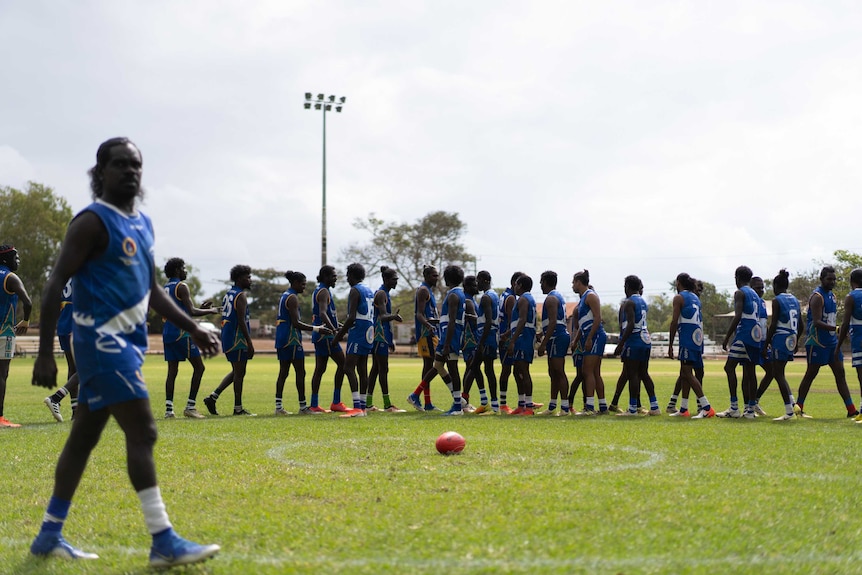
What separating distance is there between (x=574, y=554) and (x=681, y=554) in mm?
588

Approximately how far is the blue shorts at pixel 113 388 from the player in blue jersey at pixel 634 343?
32.7 feet

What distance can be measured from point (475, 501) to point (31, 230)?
250 ft

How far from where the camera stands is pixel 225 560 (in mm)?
4582

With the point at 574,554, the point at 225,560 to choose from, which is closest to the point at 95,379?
the point at 225,560

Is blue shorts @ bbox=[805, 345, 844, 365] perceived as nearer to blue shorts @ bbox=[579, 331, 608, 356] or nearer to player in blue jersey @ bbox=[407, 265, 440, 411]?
blue shorts @ bbox=[579, 331, 608, 356]

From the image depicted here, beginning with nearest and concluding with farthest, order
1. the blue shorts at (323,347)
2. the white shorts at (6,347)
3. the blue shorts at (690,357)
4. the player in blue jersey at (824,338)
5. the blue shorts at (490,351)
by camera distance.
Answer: the white shorts at (6,347) → the player in blue jersey at (824,338) → the blue shorts at (690,357) → the blue shorts at (323,347) → the blue shorts at (490,351)

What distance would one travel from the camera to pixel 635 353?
13617mm

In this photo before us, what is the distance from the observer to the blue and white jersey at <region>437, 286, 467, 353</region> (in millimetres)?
14046

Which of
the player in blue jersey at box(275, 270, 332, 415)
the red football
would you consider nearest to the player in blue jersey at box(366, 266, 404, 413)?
the player in blue jersey at box(275, 270, 332, 415)

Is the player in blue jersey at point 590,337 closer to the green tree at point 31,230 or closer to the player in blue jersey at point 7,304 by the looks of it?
the player in blue jersey at point 7,304

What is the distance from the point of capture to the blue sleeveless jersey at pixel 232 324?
14.2 m

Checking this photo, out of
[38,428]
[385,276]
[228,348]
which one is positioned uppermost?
[385,276]

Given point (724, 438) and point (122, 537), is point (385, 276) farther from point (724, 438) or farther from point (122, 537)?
point (122, 537)

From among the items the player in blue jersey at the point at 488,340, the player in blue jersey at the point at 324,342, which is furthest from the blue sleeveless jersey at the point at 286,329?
the player in blue jersey at the point at 488,340
